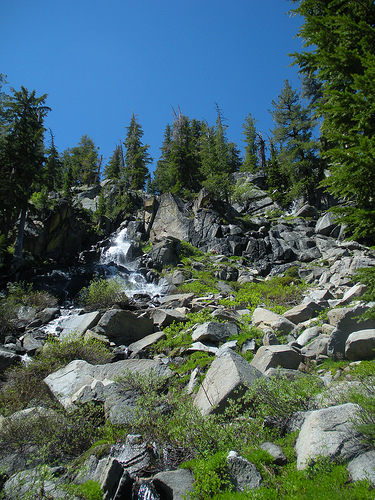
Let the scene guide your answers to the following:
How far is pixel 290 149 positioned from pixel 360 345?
3321cm

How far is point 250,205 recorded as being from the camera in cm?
4156

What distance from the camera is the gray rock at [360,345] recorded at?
670 cm

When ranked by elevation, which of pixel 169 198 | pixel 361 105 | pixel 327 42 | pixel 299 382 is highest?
pixel 169 198

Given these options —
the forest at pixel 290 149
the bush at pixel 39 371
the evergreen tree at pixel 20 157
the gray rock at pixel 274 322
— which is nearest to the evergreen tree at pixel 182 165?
the forest at pixel 290 149

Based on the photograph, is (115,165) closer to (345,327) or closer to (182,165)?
(182,165)

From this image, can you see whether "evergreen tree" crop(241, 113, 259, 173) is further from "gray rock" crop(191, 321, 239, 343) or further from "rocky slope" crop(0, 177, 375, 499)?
"gray rock" crop(191, 321, 239, 343)

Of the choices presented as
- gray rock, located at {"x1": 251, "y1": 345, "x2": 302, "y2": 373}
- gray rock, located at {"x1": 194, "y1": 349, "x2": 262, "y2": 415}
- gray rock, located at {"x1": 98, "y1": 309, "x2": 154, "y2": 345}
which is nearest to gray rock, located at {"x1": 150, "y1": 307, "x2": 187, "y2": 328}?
gray rock, located at {"x1": 98, "y1": 309, "x2": 154, "y2": 345}

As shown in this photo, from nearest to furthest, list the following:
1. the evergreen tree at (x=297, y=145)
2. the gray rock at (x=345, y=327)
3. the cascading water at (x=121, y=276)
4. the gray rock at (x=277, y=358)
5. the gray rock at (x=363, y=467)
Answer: the gray rock at (x=363, y=467), the gray rock at (x=277, y=358), the gray rock at (x=345, y=327), the cascading water at (x=121, y=276), the evergreen tree at (x=297, y=145)

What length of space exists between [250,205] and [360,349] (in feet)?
119

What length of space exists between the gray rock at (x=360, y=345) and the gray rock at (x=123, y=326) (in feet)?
26.7

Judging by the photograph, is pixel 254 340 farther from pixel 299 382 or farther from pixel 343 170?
pixel 343 170

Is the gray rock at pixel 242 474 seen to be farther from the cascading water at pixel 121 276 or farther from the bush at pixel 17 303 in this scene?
the bush at pixel 17 303

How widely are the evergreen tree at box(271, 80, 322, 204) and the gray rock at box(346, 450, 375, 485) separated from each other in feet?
110

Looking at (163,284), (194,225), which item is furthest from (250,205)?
(163,284)
